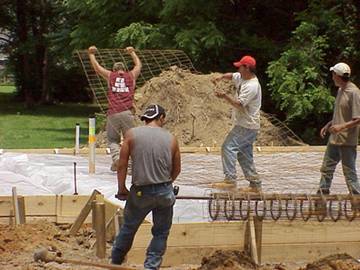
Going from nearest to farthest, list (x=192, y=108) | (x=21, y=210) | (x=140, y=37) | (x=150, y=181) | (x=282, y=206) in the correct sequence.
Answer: (x=150, y=181), (x=282, y=206), (x=21, y=210), (x=192, y=108), (x=140, y=37)

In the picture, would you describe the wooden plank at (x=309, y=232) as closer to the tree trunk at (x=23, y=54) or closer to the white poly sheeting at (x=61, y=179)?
the white poly sheeting at (x=61, y=179)

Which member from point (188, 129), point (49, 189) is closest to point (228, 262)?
point (49, 189)

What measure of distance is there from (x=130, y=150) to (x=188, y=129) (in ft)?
33.3

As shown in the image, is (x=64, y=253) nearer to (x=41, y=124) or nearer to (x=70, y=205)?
(x=70, y=205)

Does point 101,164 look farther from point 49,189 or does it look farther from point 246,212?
point 246,212

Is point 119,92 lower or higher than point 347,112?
lower

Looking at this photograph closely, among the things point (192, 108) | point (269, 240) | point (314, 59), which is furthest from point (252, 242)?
point (314, 59)

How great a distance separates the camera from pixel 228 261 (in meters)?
6.86

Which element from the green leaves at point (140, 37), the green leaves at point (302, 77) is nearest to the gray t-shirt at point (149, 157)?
the green leaves at point (302, 77)

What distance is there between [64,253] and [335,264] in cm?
240

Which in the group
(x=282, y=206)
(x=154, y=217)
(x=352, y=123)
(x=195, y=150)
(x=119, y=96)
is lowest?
(x=195, y=150)

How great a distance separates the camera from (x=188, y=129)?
54.2 ft

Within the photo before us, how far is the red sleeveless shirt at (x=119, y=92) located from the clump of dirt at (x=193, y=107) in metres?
5.15

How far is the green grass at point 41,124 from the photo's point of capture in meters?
19.9
